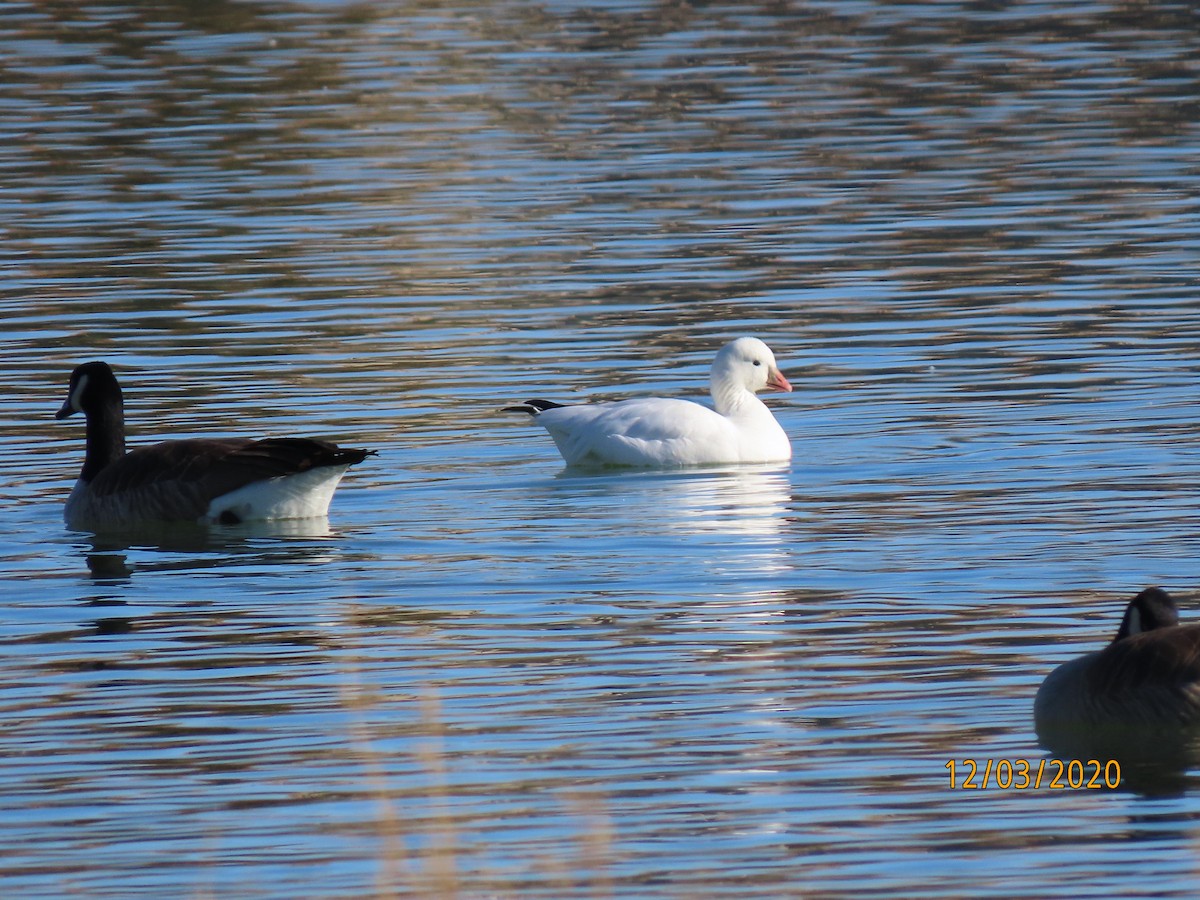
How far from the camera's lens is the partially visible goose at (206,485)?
1355 cm

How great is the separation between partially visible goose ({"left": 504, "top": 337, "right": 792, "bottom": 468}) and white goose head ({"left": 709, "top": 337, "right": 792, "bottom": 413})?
21 cm

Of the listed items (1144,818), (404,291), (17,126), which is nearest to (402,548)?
(1144,818)

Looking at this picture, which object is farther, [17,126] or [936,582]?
[17,126]

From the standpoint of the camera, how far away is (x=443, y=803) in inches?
317

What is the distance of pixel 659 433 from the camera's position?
1505 centimetres

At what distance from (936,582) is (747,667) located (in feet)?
5.84

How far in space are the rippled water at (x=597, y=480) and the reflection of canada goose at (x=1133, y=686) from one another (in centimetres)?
23

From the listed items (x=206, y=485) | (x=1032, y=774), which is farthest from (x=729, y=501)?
(x=1032, y=774)

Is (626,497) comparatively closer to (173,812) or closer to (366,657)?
(366,657)

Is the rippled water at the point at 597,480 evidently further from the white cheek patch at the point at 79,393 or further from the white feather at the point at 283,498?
the white cheek patch at the point at 79,393

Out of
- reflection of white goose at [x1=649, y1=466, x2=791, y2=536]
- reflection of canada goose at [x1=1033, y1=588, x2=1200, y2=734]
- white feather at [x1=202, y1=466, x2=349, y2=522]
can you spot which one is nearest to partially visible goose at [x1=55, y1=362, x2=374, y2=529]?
white feather at [x1=202, y1=466, x2=349, y2=522]

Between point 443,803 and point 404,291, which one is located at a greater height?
point 443,803

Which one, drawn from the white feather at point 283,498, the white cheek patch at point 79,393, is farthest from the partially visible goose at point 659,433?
the white cheek patch at point 79,393

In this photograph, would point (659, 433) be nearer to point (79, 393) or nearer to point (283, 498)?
point (283, 498)
